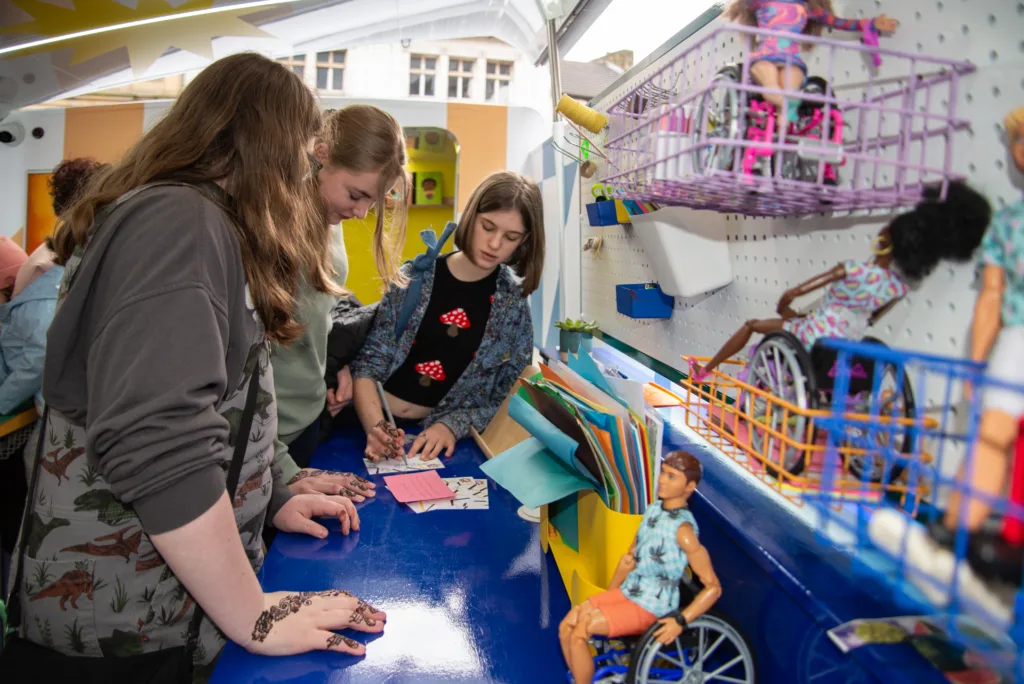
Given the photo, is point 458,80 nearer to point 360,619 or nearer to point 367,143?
point 367,143

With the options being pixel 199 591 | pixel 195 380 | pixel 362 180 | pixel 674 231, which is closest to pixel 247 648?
pixel 199 591

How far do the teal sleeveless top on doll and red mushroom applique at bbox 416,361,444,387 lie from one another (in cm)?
130

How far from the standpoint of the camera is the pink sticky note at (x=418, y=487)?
1.27 m

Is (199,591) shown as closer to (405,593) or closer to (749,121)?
(405,593)

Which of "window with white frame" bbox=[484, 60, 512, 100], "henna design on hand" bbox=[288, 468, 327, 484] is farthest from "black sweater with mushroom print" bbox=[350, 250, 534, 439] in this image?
"window with white frame" bbox=[484, 60, 512, 100]

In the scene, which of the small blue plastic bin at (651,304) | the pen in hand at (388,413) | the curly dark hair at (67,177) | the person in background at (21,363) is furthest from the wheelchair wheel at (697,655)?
the curly dark hair at (67,177)

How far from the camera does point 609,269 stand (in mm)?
1525

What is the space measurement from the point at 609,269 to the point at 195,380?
1.03 metres

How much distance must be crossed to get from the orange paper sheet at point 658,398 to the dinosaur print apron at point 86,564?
0.58 m

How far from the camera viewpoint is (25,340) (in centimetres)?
198

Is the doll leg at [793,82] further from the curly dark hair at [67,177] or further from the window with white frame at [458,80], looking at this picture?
the window with white frame at [458,80]

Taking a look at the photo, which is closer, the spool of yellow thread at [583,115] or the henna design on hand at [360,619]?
the henna design on hand at [360,619]

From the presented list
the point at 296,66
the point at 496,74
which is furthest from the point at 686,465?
the point at 496,74

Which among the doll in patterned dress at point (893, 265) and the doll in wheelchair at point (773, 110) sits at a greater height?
the doll in wheelchair at point (773, 110)
